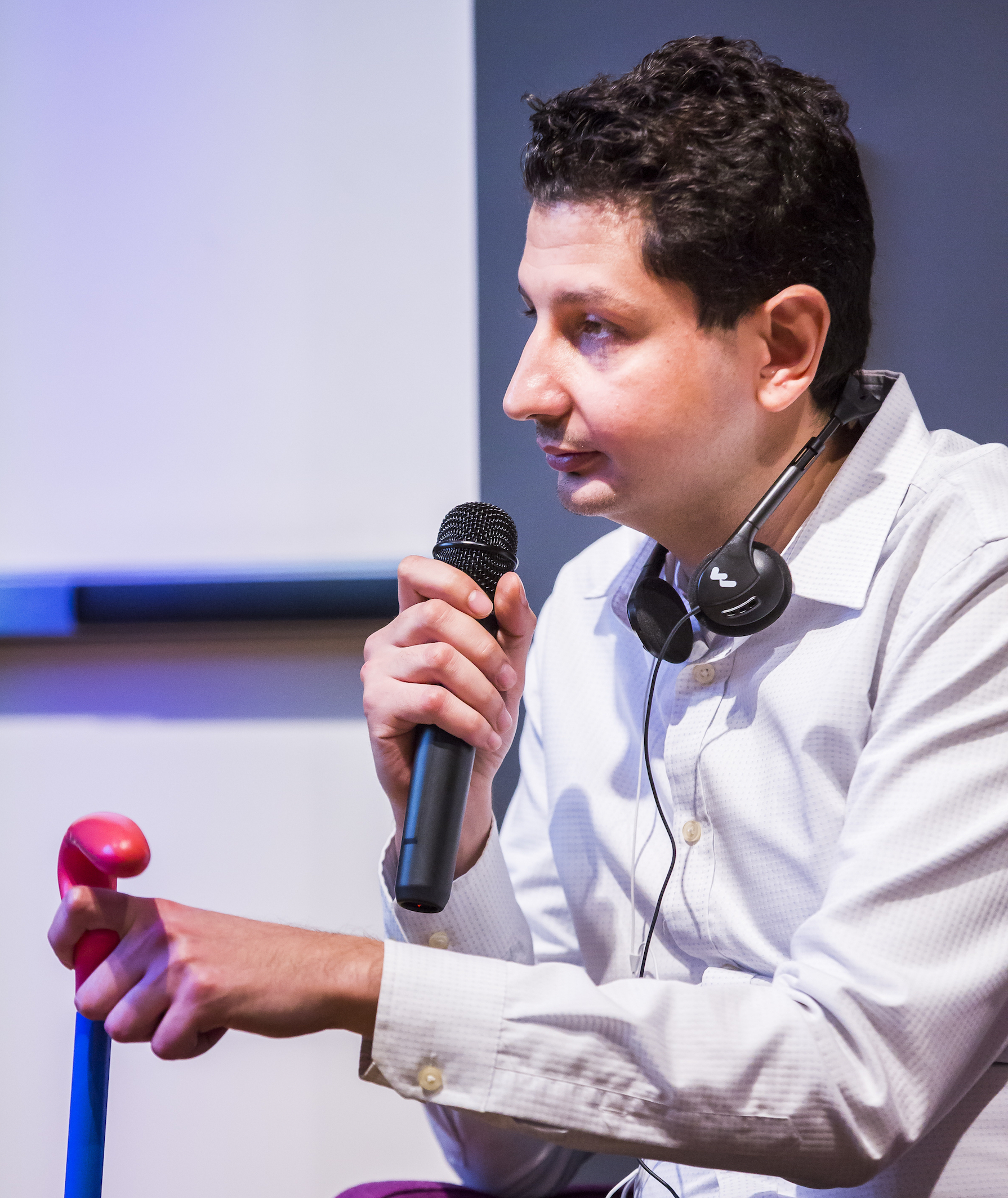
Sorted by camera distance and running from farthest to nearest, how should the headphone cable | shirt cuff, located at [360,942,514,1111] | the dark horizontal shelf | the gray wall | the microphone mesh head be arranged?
the dark horizontal shelf < the gray wall < the headphone cable < the microphone mesh head < shirt cuff, located at [360,942,514,1111]

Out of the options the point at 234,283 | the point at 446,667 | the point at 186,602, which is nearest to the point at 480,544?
the point at 446,667

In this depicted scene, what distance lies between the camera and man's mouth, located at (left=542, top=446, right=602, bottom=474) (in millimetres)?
1075

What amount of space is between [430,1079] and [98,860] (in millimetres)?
288

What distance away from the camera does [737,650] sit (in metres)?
1.11

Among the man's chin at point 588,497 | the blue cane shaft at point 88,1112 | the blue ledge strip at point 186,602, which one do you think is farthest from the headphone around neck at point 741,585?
the blue cane shaft at point 88,1112

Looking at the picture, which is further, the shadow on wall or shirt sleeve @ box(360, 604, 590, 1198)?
the shadow on wall

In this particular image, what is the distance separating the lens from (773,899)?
1.03 meters

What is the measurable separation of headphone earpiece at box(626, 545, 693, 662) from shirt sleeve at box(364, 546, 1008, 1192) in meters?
0.30

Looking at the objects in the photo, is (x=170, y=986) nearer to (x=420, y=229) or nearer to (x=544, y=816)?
(x=544, y=816)

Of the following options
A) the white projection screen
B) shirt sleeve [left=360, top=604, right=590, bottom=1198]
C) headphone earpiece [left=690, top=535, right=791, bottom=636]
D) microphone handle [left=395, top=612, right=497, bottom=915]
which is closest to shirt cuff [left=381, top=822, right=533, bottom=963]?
shirt sleeve [left=360, top=604, right=590, bottom=1198]

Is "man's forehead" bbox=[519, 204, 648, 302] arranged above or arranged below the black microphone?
above

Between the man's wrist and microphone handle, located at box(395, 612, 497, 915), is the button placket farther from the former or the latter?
the man's wrist

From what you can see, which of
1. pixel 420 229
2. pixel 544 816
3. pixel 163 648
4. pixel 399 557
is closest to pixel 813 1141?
pixel 544 816

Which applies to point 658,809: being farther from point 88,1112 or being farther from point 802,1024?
point 88,1112
